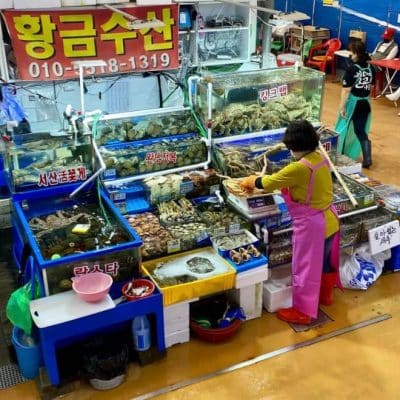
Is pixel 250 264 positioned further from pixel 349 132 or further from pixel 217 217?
pixel 349 132

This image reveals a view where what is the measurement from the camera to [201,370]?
11.7 ft

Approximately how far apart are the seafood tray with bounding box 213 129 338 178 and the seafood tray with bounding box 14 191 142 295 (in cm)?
107

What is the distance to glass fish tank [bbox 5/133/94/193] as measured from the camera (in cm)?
398

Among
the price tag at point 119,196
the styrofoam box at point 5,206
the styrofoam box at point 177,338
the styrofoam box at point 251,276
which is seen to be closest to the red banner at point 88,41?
the styrofoam box at point 5,206

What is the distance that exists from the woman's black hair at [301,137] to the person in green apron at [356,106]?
10.1 ft

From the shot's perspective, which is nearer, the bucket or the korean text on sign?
the bucket

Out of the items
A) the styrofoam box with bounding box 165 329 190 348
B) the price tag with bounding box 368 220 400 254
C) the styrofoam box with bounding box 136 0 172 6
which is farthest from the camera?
the styrofoam box with bounding box 136 0 172 6

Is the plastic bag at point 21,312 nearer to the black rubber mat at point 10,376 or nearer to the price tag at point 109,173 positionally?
the black rubber mat at point 10,376

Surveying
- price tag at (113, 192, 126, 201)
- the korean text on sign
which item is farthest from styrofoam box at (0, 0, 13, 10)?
the korean text on sign

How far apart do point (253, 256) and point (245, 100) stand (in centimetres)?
159

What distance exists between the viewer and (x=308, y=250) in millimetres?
3791

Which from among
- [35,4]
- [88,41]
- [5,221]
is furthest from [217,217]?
[35,4]

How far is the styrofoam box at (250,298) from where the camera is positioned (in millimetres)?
3887

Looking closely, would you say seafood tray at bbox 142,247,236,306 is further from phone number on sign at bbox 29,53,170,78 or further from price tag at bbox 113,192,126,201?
phone number on sign at bbox 29,53,170,78
